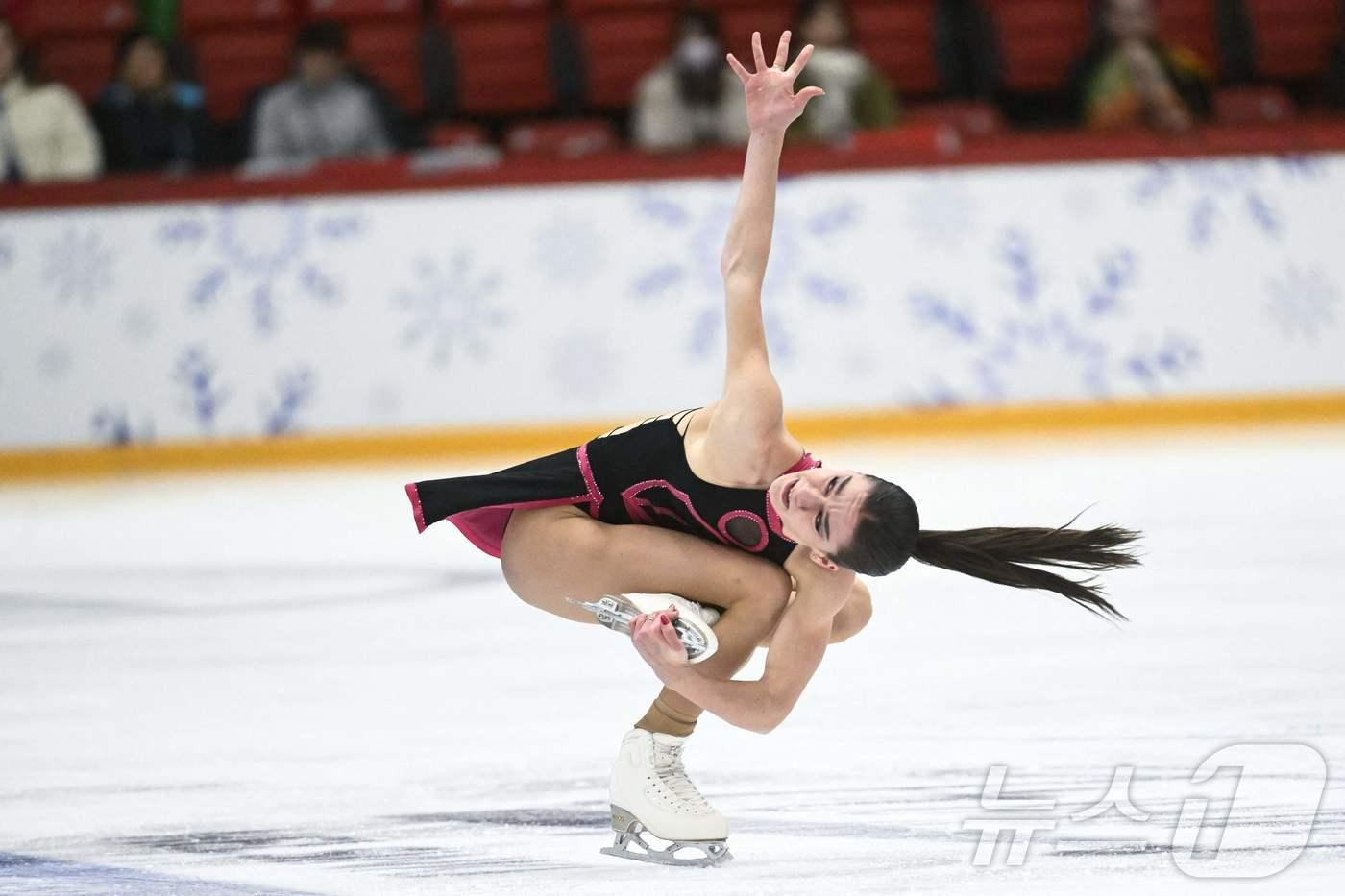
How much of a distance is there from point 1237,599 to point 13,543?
3380mm

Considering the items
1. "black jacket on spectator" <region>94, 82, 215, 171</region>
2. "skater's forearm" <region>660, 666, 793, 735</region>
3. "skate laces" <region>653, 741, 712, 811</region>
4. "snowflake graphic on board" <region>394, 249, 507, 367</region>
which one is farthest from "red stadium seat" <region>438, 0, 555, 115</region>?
"skater's forearm" <region>660, 666, 793, 735</region>

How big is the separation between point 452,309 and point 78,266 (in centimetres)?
137

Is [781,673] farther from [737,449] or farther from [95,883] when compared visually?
[95,883]

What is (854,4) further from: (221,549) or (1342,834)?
(1342,834)

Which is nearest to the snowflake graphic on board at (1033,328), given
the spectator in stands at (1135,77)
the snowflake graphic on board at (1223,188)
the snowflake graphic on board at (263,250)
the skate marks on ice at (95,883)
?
the snowflake graphic on board at (1223,188)

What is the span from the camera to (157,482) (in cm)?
621

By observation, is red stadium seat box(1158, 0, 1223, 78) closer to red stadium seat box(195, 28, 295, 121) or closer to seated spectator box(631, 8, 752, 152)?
seated spectator box(631, 8, 752, 152)

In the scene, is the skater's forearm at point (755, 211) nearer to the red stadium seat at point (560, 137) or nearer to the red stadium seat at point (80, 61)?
the red stadium seat at point (560, 137)

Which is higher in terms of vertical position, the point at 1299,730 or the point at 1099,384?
the point at 1299,730

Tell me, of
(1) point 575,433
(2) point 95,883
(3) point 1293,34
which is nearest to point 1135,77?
(3) point 1293,34

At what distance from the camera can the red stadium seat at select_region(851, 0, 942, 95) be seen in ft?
25.4

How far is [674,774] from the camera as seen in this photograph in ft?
7.88

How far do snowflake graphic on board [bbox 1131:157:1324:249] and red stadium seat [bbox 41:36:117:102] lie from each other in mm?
4508

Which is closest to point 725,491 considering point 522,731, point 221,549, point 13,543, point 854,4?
point 522,731
